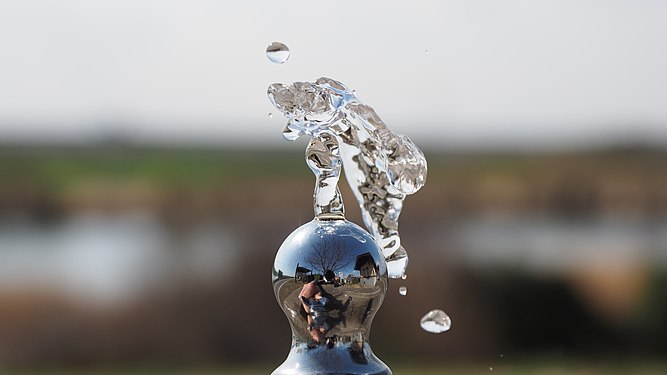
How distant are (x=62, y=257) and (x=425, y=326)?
1242 cm

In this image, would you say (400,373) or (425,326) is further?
(400,373)

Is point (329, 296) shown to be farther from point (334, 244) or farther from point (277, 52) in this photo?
point (277, 52)

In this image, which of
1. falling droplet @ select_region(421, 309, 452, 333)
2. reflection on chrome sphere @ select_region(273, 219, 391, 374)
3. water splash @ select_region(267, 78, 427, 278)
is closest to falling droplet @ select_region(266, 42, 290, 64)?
water splash @ select_region(267, 78, 427, 278)

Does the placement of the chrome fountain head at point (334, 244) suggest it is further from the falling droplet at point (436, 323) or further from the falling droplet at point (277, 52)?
the falling droplet at point (436, 323)

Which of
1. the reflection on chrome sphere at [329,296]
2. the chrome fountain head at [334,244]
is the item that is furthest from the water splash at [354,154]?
the reflection on chrome sphere at [329,296]

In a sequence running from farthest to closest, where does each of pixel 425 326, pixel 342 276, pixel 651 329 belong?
1. pixel 651 329
2. pixel 425 326
3. pixel 342 276

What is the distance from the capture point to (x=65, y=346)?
10008 millimetres

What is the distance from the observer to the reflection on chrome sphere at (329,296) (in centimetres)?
134

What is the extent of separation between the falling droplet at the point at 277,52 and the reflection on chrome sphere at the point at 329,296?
13.9 inches

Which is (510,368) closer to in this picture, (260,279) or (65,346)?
(260,279)

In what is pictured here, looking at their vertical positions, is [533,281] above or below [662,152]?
below

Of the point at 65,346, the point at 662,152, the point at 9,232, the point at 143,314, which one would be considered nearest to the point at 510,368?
the point at 143,314

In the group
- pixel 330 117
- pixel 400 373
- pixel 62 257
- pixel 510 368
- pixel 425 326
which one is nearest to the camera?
pixel 330 117

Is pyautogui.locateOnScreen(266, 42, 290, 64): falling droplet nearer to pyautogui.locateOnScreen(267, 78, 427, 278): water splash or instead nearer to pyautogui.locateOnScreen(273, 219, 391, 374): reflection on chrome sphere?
pyautogui.locateOnScreen(267, 78, 427, 278): water splash
